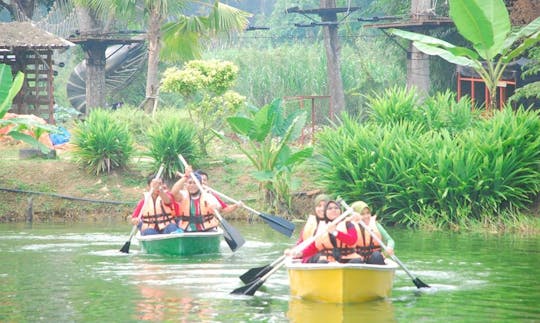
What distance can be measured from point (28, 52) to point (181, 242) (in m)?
15.1

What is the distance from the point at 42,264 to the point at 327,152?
27.0 ft

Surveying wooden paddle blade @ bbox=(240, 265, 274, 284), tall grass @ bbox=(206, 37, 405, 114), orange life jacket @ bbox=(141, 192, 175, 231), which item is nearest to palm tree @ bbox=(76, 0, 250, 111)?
tall grass @ bbox=(206, 37, 405, 114)

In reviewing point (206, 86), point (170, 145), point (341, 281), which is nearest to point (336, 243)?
point (341, 281)

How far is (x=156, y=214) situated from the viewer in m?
20.4

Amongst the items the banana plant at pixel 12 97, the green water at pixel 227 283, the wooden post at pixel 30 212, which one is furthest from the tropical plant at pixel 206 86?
the green water at pixel 227 283

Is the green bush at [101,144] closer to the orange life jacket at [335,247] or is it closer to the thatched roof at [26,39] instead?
the thatched roof at [26,39]

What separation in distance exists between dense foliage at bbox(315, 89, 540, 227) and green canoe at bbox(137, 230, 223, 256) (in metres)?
5.09

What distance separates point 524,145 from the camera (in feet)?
78.6

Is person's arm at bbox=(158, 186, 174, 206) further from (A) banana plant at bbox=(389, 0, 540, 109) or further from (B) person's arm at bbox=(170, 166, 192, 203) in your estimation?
(A) banana plant at bbox=(389, 0, 540, 109)

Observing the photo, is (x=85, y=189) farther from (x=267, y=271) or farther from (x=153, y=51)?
(x=267, y=271)

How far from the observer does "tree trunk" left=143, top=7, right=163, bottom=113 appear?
34125 mm

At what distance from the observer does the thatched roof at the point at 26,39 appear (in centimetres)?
3170

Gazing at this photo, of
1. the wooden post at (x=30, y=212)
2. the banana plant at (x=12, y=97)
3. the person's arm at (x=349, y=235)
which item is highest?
the banana plant at (x=12, y=97)

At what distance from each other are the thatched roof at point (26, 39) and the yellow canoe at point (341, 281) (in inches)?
717
